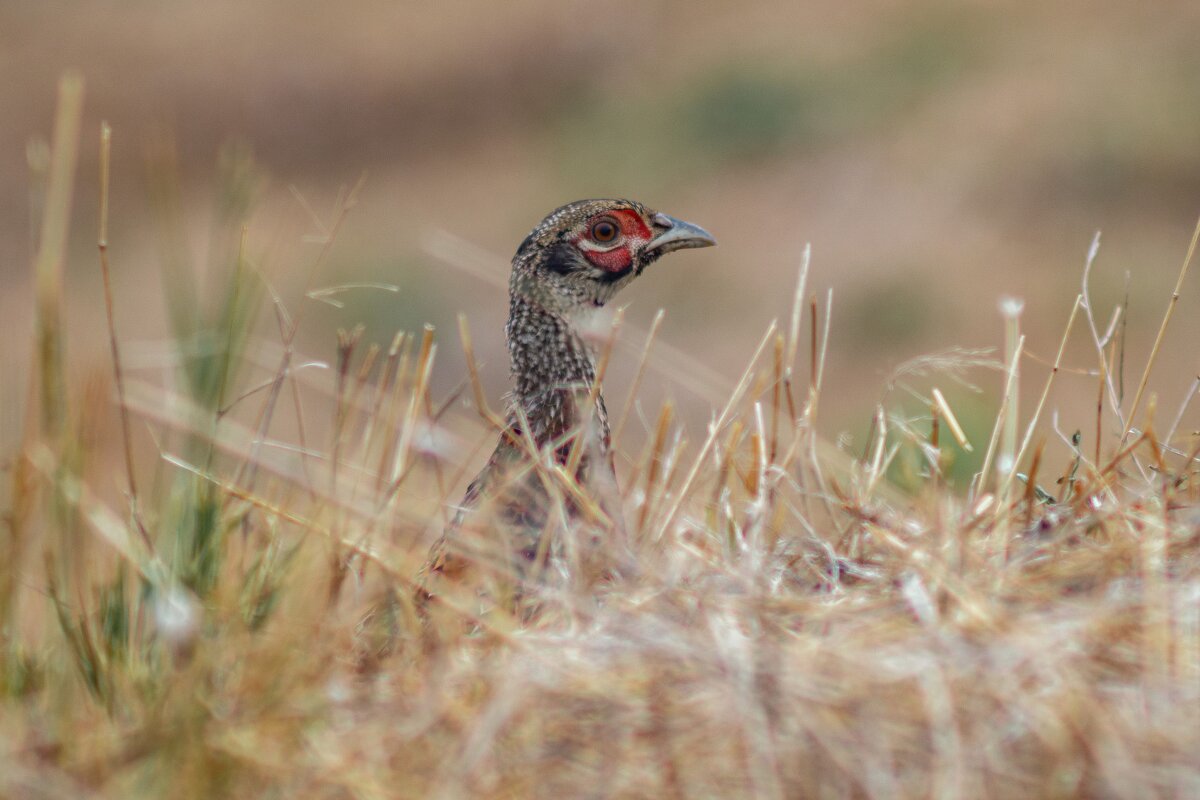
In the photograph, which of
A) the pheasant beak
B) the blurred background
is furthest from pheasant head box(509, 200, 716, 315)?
the blurred background

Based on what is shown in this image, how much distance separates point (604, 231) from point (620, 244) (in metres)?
0.05

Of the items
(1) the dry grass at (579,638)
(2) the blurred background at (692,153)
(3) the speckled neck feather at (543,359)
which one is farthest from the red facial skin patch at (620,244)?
(2) the blurred background at (692,153)

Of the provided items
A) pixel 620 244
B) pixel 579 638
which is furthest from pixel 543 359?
pixel 579 638

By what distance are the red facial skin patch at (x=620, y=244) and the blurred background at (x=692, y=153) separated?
415 cm

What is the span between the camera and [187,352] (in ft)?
6.25

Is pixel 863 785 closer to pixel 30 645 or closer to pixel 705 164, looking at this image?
pixel 30 645

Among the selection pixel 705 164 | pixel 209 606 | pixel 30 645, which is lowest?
pixel 705 164

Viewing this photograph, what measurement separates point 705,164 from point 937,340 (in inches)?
161

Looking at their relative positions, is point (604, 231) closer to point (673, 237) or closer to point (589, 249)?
point (589, 249)

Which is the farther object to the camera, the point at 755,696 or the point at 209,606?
the point at 209,606

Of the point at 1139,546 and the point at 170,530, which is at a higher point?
the point at 1139,546

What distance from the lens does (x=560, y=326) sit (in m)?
3.08

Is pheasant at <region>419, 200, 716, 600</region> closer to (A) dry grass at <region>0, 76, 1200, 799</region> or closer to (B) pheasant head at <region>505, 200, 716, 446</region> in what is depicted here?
(B) pheasant head at <region>505, 200, 716, 446</region>

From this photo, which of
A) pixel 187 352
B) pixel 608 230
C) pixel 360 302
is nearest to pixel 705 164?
pixel 360 302
